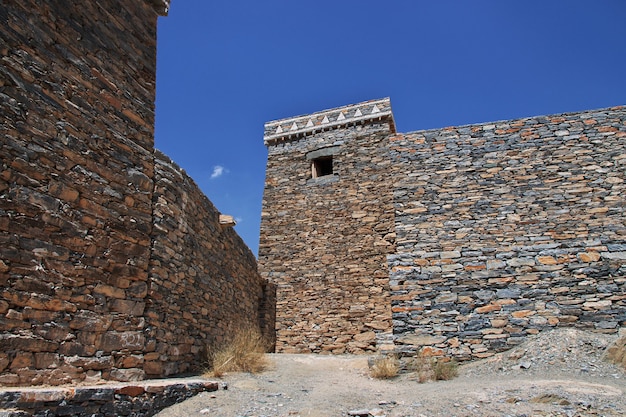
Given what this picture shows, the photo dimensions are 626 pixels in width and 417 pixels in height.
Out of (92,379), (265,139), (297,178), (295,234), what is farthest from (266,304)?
(92,379)

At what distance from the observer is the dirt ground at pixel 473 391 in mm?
5012

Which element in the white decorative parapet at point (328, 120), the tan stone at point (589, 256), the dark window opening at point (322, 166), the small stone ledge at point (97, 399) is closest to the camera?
the small stone ledge at point (97, 399)

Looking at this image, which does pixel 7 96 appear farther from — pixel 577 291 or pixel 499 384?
pixel 577 291

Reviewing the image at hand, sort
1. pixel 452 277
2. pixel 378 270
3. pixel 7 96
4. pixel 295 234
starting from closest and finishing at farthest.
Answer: pixel 7 96, pixel 452 277, pixel 378 270, pixel 295 234

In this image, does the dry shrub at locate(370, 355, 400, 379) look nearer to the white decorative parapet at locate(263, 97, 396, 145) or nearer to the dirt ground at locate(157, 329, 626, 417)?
the dirt ground at locate(157, 329, 626, 417)

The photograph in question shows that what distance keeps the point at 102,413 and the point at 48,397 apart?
61 cm

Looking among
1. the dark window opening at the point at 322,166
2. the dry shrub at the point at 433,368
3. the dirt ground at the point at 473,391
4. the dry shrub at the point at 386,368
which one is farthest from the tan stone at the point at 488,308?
the dark window opening at the point at 322,166

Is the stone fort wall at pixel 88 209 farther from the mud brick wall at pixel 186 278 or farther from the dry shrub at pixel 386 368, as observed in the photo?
the dry shrub at pixel 386 368

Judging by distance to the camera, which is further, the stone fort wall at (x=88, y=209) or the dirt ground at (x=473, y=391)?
the dirt ground at (x=473, y=391)

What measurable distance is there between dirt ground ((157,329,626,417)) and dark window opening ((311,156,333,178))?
7790 mm

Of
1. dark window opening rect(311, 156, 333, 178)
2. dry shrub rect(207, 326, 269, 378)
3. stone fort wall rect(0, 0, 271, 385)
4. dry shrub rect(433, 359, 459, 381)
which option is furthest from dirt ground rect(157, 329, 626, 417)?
dark window opening rect(311, 156, 333, 178)

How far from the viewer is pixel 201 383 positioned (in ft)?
19.5

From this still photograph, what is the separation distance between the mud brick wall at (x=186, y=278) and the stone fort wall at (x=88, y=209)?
0.03 meters

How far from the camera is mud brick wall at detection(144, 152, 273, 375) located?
6.61 metres
